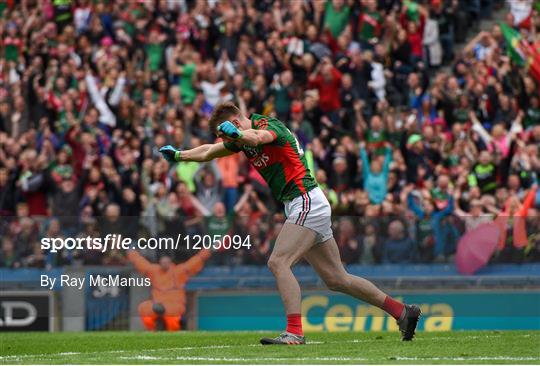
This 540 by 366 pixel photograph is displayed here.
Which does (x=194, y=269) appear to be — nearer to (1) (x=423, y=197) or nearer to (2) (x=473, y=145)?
(1) (x=423, y=197)

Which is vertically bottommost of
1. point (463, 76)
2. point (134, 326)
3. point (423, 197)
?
point (134, 326)

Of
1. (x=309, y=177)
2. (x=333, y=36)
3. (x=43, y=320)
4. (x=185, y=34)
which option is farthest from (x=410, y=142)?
(x=309, y=177)

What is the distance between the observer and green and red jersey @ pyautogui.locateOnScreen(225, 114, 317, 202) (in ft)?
43.7

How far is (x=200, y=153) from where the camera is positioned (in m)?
13.8

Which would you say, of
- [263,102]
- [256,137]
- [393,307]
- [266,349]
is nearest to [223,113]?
[256,137]

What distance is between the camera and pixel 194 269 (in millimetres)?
18453

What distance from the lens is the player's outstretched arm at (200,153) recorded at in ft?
44.6

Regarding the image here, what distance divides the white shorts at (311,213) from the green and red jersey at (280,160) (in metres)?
0.06

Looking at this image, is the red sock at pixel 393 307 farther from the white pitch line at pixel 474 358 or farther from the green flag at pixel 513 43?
the green flag at pixel 513 43

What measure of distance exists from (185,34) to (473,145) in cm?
568

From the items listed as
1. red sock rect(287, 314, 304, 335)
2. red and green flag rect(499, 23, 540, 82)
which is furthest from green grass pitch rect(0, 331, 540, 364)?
red and green flag rect(499, 23, 540, 82)

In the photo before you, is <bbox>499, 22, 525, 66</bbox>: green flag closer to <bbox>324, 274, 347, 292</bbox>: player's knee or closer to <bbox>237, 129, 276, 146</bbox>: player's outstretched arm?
<bbox>324, 274, 347, 292</bbox>: player's knee

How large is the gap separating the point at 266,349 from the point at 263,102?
450 inches

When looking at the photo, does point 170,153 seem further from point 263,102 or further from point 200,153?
point 263,102
